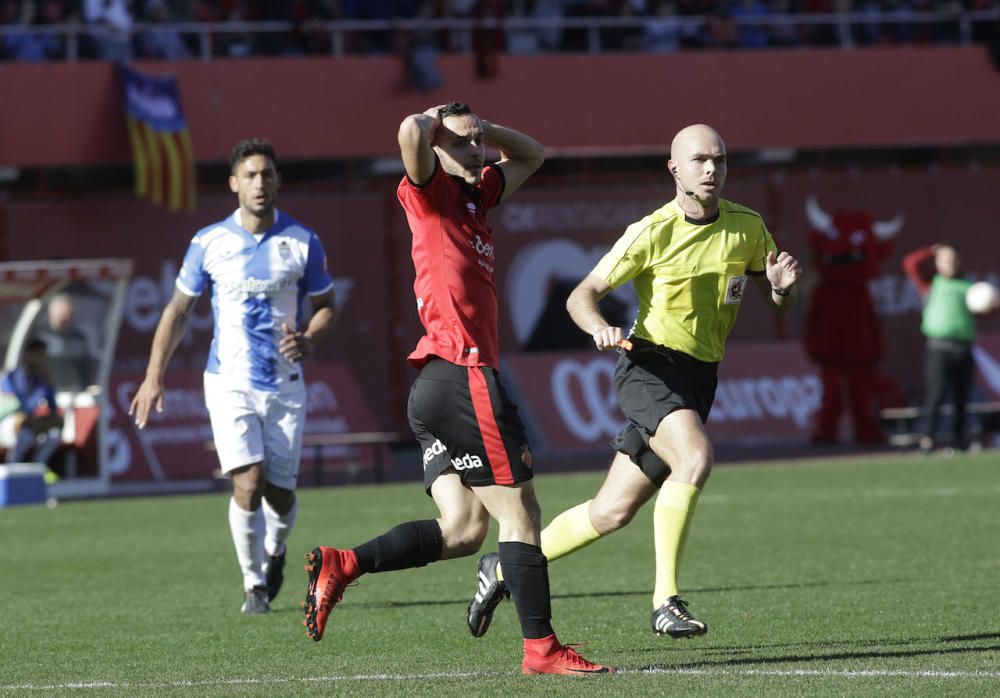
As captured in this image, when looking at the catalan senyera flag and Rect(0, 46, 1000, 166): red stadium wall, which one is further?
Rect(0, 46, 1000, 166): red stadium wall

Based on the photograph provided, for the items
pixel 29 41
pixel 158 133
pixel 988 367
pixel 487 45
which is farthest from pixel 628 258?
pixel 487 45

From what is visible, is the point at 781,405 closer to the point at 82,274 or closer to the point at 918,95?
the point at 918,95

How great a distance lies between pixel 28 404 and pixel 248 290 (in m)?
11.1

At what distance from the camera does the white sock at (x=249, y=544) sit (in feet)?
32.8

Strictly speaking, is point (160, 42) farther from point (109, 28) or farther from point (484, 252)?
point (484, 252)

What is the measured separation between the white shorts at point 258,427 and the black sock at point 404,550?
2254 millimetres

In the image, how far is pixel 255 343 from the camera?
32.9ft

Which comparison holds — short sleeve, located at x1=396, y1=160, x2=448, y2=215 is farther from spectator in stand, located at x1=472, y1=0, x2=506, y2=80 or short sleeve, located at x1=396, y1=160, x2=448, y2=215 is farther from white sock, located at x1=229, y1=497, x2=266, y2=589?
spectator in stand, located at x1=472, y1=0, x2=506, y2=80

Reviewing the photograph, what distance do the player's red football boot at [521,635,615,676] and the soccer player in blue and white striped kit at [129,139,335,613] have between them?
3.14 meters

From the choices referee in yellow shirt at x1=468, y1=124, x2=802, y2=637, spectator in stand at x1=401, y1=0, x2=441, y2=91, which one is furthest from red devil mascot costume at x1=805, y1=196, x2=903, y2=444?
referee in yellow shirt at x1=468, y1=124, x2=802, y2=637

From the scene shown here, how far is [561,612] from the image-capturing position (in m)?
9.51

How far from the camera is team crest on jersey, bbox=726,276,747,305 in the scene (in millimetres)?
8359

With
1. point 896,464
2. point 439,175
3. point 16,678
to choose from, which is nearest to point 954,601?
point 439,175

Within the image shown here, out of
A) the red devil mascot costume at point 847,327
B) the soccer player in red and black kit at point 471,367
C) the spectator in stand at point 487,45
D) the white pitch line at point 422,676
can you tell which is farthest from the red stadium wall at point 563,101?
the soccer player in red and black kit at point 471,367
